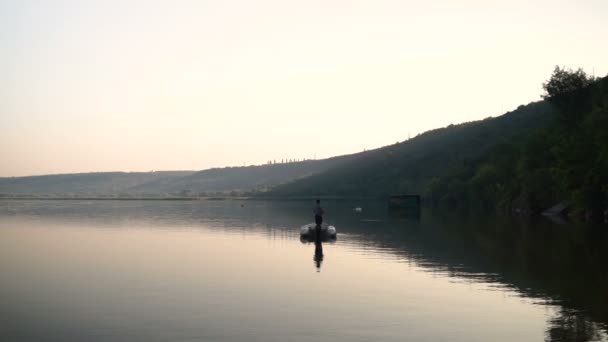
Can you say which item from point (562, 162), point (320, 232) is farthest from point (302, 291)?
point (562, 162)

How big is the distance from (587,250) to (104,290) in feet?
109

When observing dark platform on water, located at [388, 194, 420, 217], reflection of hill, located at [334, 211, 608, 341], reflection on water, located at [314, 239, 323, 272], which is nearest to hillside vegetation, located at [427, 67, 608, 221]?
dark platform on water, located at [388, 194, 420, 217]

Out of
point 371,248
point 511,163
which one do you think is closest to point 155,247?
point 371,248

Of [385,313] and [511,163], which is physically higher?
[511,163]

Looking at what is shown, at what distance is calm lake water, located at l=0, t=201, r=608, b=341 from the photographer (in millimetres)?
22578

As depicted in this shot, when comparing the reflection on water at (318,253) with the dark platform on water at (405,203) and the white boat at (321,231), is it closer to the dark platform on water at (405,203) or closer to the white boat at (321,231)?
the white boat at (321,231)

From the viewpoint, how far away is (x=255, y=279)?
3491 cm

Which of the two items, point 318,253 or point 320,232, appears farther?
point 320,232

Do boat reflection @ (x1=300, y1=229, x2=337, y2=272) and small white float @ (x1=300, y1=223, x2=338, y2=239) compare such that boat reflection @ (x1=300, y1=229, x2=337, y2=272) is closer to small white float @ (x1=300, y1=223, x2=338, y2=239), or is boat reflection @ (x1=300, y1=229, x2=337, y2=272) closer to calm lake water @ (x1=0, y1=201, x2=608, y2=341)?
small white float @ (x1=300, y1=223, x2=338, y2=239)

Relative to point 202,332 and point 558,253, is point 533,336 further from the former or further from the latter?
point 558,253

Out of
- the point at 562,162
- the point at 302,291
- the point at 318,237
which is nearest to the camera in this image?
the point at 302,291

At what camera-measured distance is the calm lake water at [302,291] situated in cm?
2258

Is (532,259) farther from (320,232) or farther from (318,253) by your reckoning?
(320,232)

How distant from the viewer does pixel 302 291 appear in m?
31.0
